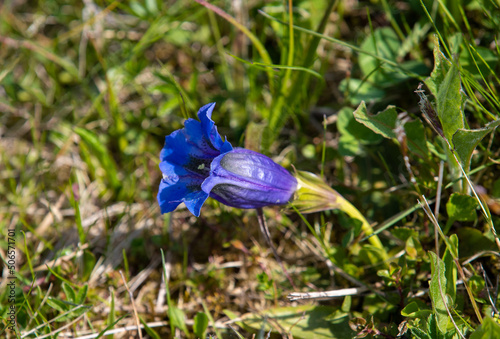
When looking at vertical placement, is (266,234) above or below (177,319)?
above

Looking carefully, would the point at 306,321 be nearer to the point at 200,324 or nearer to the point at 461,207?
the point at 200,324

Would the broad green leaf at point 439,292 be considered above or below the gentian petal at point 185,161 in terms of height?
below

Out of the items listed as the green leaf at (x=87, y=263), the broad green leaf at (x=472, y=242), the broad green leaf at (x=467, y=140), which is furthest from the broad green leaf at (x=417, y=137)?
the green leaf at (x=87, y=263)

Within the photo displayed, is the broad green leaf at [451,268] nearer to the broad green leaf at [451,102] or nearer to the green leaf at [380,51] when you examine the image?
the broad green leaf at [451,102]

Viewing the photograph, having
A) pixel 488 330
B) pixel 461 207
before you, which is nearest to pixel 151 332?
pixel 488 330

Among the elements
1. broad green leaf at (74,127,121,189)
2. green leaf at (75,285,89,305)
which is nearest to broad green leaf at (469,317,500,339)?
green leaf at (75,285,89,305)

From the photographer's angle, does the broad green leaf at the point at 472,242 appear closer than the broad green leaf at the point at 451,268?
No

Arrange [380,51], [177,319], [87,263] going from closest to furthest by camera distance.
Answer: [177,319] → [87,263] → [380,51]
